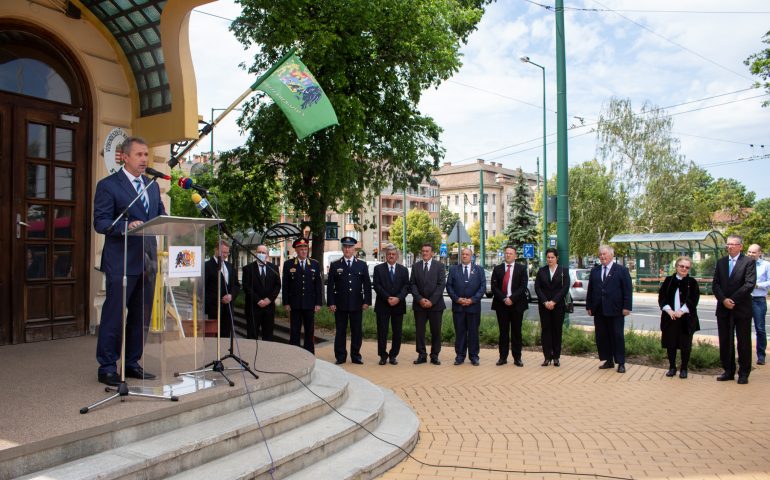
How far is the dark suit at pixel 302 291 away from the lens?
9773mm

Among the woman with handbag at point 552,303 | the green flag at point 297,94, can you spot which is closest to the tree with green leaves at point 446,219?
the woman with handbag at point 552,303

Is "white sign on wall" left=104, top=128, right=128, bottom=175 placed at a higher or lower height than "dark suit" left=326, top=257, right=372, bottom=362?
higher

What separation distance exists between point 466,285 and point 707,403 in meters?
3.96

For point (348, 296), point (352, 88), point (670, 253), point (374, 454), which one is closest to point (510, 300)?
point (348, 296)

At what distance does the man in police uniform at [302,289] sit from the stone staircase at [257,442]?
3472 millimetres

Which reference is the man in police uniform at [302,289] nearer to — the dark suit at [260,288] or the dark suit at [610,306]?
the dark suit at [260,288]

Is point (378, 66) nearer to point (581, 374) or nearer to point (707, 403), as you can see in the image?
point (581, 374)

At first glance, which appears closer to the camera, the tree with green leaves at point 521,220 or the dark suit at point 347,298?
the dark suit at point 347,298

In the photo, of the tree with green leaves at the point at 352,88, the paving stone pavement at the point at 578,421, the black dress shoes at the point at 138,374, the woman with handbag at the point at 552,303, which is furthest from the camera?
the tree with green leaves at the point at 352,88

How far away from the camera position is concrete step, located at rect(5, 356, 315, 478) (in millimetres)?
3564

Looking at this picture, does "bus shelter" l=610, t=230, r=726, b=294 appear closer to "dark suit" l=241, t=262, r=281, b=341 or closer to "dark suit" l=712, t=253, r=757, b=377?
"dark suit" l=712, t=253, r=757, b=377

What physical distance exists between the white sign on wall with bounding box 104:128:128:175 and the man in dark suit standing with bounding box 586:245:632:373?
7.29m

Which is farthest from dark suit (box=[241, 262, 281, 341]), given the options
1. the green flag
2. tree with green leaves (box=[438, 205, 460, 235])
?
tree with green leaves (box=[438, 205, 460, 235])

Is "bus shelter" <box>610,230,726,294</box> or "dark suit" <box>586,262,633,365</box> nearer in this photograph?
"dark suit" <box>586,262,633,365</box>
